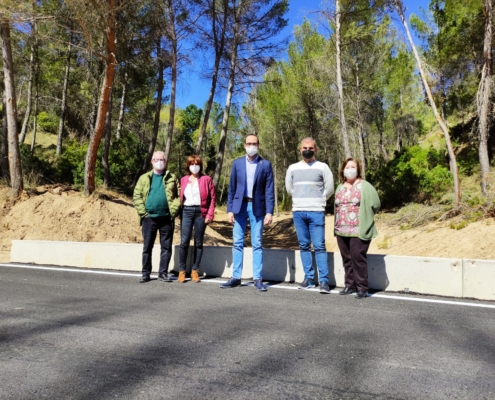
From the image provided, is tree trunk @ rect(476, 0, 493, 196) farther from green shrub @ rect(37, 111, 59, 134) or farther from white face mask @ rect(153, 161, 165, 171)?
green shrub @ rect(37, 111, 59, 134)

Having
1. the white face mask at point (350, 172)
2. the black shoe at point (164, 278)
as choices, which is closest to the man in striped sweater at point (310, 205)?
the white face mask at point (350, 172)

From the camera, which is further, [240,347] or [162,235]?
[162,235]

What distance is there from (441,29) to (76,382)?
2795 centimetres

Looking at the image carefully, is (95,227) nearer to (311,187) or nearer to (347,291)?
(311,187)

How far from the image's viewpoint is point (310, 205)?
5.53m

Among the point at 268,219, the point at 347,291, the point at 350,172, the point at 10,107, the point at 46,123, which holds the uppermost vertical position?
the point at 46,123

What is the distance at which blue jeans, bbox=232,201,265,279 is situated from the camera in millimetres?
5750

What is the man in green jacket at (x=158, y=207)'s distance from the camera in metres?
6.29

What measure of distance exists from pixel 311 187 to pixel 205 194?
5.14 feet

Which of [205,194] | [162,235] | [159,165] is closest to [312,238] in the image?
[205,194]

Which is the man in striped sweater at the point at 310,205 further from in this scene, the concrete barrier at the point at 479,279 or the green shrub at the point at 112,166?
the green shrub at the point at 112,166

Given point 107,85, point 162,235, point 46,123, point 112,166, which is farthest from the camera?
point 46,123

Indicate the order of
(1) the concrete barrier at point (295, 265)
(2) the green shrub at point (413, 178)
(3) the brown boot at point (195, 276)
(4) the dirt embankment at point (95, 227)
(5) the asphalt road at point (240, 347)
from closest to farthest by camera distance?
(5) the asphalt road at point (240, 347) < (1) the concrete barrier at point (295, 265) < (3) the brown boot at point (195, 276) < (4) the dirt embankment at point (95, 227) < (2) the green shrub at point (413, 178)

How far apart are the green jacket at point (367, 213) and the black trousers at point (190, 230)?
2229 mm
